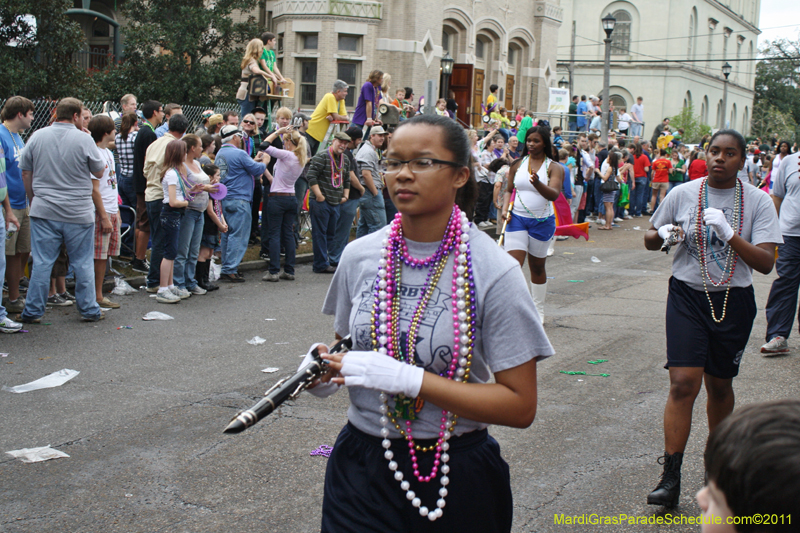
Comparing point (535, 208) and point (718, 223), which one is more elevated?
point (718, 223)

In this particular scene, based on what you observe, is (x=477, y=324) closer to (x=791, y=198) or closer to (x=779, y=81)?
(x=791, y=198)

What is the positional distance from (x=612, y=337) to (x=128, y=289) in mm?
5736

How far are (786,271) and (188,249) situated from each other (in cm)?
660

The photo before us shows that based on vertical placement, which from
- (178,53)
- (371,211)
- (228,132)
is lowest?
(371,211)

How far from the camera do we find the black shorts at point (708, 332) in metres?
4.31

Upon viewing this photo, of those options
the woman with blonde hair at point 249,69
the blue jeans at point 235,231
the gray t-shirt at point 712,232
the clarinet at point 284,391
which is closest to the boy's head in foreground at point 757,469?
the clarinet at point 284,391

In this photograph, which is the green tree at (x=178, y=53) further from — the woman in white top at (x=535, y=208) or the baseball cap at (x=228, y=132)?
the woman in white top at (x=535, y=208)

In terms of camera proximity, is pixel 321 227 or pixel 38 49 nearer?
pixel 321 227

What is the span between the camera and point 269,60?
1582cm

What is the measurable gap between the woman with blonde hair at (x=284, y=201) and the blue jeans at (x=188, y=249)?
1427mm

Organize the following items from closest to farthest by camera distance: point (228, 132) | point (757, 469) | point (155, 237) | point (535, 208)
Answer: point (757, 469)
point (535, 208)
point (155, 237)
point (228, 132)

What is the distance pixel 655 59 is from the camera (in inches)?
2116

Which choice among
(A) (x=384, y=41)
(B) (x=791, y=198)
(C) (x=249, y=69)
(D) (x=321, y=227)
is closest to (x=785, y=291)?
(B) (x=791, y=198)

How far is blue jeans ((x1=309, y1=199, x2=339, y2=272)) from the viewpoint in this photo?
11.9m
